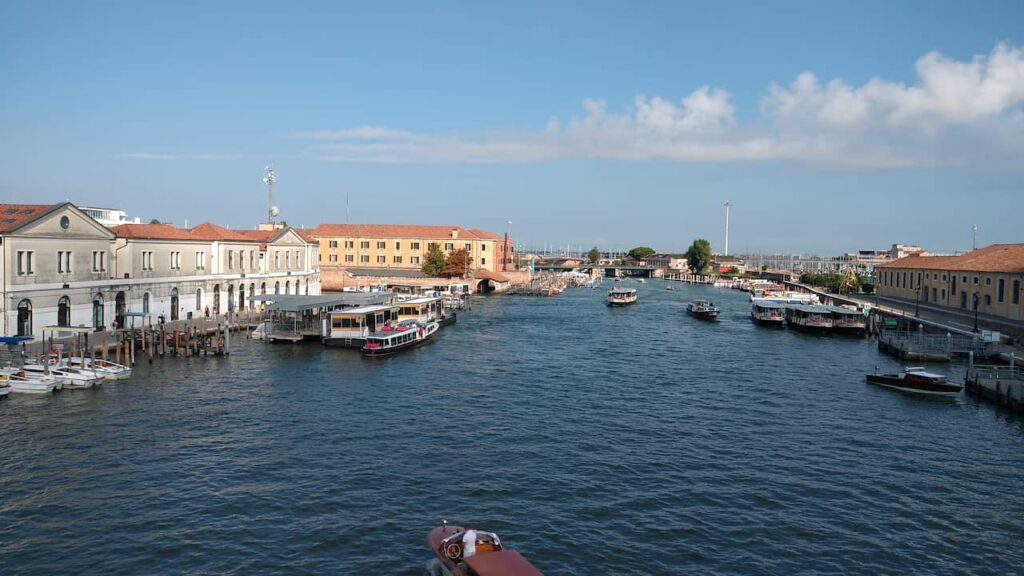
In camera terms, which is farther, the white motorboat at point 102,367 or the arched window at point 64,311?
the arched window at point 64,311

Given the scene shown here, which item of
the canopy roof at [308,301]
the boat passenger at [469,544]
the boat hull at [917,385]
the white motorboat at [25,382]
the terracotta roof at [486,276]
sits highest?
the terracotta roof at [486,276]

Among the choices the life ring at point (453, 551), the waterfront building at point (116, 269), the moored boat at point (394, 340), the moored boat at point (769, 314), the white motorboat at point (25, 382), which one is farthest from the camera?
the moored boat at point (769, 314)

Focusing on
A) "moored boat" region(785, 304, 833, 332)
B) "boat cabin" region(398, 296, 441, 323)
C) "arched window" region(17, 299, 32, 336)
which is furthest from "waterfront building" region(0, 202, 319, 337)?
"moored boat" region(785, 304, 833, 332)

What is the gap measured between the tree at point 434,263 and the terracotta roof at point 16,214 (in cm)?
6845

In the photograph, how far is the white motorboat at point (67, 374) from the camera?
3262 centimetres

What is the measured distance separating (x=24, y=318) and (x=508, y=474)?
30096 mm

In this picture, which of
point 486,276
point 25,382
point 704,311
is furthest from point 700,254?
point 25,382

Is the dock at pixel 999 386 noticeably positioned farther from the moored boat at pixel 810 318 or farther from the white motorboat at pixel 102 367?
the white motorboat at pixel 102 367

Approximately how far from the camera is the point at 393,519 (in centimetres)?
1959

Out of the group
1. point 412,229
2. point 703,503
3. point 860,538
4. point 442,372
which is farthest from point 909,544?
point 412,229

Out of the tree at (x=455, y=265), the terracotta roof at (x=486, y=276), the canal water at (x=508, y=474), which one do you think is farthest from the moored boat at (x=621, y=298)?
the canal water at (x=508, y=474)

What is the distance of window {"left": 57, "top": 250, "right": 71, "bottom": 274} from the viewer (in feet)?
137

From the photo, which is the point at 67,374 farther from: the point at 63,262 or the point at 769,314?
the point at 769,314

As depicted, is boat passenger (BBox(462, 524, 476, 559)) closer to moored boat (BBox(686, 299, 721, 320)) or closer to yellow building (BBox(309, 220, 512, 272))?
moored boat (BBox(686, 299, 721, 320))
